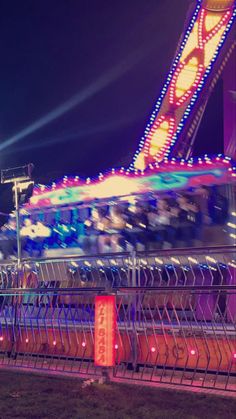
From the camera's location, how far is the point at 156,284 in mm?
8297

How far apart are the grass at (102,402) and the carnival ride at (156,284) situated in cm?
49

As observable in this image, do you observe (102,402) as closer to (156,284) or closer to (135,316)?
(135,316)

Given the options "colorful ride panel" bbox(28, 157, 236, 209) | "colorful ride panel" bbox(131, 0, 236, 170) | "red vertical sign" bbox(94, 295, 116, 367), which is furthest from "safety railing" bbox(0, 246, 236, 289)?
"colorful ride panel" bbox(131, 0, 236, 170)

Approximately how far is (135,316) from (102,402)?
167 cm

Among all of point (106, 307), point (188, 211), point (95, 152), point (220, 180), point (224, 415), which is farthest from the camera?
point (95, 152)

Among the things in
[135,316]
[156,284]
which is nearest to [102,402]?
[135,316]

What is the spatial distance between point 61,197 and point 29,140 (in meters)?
18.0

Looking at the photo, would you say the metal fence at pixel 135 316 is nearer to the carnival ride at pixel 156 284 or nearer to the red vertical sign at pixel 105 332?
the carnival ride at pixel 156 284

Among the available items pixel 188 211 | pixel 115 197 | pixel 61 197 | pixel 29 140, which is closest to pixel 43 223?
pixel 61 197

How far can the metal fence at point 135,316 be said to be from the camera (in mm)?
6473

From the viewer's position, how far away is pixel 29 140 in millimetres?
27953

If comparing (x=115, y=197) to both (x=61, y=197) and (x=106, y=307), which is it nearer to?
(x=61, y=197)

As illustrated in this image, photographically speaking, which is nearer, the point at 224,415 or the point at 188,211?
the point at 224,415

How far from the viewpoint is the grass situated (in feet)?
16.3
